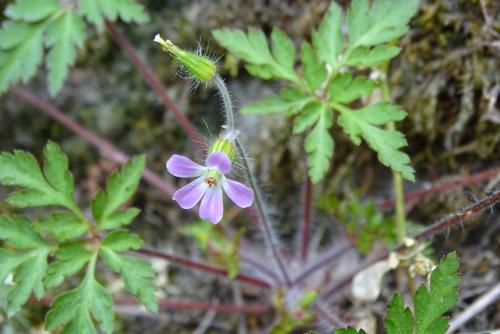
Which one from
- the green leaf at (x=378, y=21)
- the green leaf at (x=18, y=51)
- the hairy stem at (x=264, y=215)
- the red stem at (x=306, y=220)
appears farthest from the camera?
the green leaf at (x=18, y=51)

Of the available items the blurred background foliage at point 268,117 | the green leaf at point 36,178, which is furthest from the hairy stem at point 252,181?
the green leaf at point 36,178

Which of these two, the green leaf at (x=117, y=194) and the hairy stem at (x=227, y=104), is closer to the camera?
the hairy stem at (x=227, y=104)

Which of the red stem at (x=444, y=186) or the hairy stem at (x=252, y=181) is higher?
the red stem at (x=444, y=186)

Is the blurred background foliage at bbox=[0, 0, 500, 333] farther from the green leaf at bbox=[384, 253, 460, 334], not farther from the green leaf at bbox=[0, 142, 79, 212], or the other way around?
the green leaf at bbox=[0, 142, 79, 212]

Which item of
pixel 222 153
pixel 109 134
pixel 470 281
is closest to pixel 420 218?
pixel 470 281

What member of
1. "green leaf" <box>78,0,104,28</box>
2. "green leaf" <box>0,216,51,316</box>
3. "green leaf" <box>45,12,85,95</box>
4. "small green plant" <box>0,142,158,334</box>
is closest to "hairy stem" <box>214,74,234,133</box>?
"small green plant" <box>0,142,158,334</box>

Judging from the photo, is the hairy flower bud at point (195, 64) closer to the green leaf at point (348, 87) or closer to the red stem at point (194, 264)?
the green leaf at point (348, 87)

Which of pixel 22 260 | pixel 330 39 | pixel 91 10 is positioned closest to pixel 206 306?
pixel 22 260
